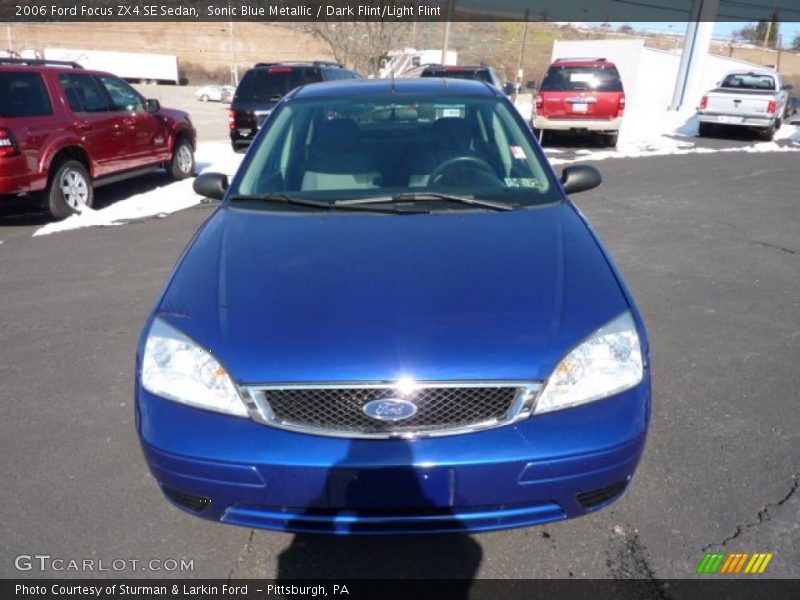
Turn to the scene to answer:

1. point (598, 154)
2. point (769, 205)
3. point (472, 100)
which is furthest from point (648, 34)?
point (472, 100)

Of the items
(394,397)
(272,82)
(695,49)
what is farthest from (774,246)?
(695,49)

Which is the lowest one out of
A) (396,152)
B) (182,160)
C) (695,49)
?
(182,160)

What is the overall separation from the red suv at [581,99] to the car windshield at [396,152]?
11162 millimetres

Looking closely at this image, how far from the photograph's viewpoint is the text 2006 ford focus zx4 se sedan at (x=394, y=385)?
76.4 inches

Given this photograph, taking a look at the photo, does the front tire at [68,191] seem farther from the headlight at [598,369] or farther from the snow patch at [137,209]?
the headlight at [598,369]

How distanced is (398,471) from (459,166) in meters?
1.89

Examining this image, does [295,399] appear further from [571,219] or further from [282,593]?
[571,219]

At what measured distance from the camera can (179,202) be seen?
842 centimetres

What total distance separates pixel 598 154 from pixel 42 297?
11301 millimetres

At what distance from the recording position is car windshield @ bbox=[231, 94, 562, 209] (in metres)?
3.16

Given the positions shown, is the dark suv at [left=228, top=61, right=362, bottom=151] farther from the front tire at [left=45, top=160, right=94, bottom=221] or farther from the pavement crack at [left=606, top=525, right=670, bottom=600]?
the pavement crack at [left=606, top=525, right=670, bottom=600]

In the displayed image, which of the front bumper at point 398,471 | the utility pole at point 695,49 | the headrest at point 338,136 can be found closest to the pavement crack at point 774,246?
the headrest at point 338,136

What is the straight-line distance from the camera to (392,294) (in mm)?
2262

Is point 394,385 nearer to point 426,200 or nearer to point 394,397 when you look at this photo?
point 394,397
